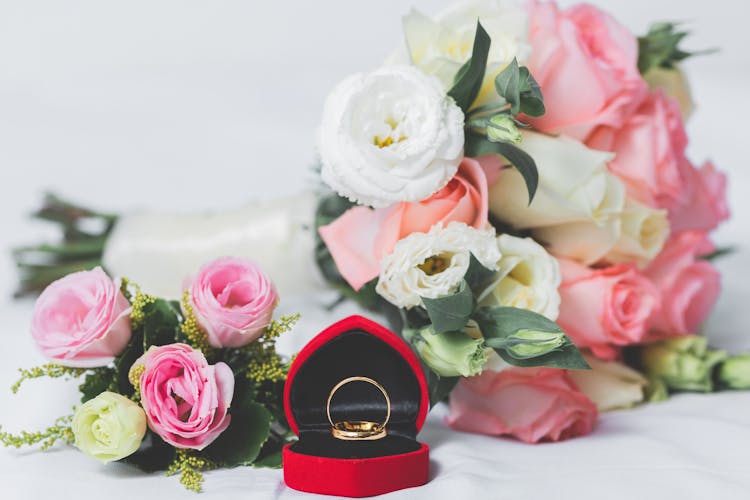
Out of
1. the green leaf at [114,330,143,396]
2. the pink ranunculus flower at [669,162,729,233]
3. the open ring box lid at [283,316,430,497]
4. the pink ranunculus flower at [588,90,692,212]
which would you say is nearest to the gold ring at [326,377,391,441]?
the open ring box lid at [283,316,430,497]

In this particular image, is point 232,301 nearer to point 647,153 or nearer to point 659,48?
point 647,153

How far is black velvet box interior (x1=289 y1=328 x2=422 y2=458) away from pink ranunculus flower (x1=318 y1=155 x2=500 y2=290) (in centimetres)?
12

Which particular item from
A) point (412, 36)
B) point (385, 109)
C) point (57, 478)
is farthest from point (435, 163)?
point (57, 478)

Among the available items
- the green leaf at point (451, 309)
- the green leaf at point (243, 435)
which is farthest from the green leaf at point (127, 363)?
the green leaf at point (451, 309)

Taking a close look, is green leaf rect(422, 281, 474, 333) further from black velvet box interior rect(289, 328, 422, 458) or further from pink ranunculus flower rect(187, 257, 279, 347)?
pink ranunculus flower rect(187, 257, 279, 347)

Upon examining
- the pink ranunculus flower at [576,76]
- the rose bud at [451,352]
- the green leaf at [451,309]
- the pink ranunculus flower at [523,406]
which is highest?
the pink ranunculus flower at [576,76]

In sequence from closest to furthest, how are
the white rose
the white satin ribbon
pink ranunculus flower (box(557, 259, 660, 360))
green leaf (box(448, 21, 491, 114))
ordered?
1. green leaf (box(448, 21, 491, 114))
2. pink ranunculus flower (box(557, 259, 660, 360))
3. the white rose
4. the white satin ribbon

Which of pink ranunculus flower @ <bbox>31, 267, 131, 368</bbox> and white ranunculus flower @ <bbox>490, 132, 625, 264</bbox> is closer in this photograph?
pink ranunculus flower @ <bbox>31, 267, 131, 368</bbox>

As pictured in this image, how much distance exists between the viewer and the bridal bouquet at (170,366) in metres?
0.90

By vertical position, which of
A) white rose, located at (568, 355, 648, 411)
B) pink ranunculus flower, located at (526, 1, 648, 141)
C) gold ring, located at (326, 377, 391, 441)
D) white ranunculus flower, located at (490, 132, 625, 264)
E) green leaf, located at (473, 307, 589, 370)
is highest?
pink ranunculus flower, located at (526, 1, 648, 141)

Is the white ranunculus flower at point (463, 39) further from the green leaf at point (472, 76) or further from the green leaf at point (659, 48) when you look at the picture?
the green leaf at point (659, 48)

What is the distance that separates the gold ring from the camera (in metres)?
0.92

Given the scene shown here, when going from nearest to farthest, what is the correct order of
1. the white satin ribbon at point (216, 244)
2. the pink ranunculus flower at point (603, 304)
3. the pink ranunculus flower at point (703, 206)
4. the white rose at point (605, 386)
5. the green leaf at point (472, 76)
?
1. the green leaf at point (472, 76)
2. the pink ranunculus flower at point (603, 304)
3. the white rose at point (605, 386)
4. the pink ranunculus flower at point (703, 206)
5. the white satin ribbon at point (216, 244)

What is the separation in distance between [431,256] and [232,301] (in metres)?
0.22
